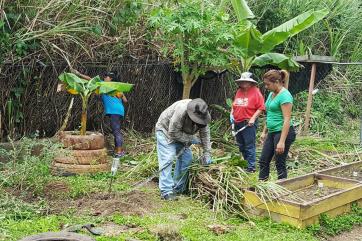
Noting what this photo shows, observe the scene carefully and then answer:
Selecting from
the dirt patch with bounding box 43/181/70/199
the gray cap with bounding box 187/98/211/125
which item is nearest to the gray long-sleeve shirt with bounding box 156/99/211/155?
the gray cap with bounding box 187/98/211/125

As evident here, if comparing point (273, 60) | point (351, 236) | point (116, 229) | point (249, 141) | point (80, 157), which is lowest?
point (351, 236)

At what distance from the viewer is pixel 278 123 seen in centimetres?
698

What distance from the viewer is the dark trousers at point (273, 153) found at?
23.1 ft

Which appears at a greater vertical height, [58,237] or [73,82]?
[73,82]

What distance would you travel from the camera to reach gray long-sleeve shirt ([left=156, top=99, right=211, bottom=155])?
21.9 feet

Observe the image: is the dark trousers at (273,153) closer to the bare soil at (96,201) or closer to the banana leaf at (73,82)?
the bare soil at (96,201)

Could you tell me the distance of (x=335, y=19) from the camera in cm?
1683

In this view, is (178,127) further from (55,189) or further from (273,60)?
(273,60)

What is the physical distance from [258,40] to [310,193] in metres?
3.85

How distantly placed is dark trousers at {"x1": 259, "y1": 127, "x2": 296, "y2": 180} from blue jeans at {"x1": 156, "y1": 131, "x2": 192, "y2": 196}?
106 cm

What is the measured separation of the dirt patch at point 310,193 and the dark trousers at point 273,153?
38 cm

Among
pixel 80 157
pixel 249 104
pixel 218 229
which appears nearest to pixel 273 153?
pixel 249 104

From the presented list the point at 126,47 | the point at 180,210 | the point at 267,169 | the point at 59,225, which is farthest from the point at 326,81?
the point at 59,225

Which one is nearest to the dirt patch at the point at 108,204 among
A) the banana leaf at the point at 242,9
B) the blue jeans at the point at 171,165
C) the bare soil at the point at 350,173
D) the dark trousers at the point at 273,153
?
the blue jeans at the point at 171,165
